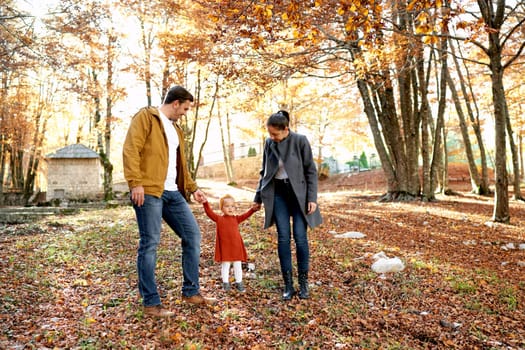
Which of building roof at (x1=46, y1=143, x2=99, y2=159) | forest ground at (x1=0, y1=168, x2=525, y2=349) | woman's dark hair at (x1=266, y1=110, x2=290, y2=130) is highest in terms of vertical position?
building roof at (x1=46, y1=143, x2=99, y2=159)

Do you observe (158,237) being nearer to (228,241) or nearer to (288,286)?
(228,241)

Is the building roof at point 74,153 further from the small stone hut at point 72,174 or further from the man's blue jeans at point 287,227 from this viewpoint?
the man's blue jeans at point 287,227

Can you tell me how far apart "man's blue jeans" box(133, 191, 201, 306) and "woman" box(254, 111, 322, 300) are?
2.72 feet

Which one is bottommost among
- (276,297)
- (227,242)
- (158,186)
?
(276,297)

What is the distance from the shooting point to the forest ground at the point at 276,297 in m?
3.18

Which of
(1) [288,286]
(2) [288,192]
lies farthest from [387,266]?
(2) [288,192]

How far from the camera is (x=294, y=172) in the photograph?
3967 mm

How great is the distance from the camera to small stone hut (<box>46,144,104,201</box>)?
18.6 meters

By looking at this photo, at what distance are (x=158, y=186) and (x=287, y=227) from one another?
1366 mm

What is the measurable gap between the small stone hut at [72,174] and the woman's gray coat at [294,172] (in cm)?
1684

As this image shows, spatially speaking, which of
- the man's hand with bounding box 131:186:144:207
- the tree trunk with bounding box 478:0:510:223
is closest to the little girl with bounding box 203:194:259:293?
the man's hand with bounding box 131:186:144:207

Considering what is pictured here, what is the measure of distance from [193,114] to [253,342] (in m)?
12.2

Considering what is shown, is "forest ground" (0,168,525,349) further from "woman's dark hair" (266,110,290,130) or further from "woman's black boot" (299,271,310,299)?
"woman's dark hair" (266,110,290,130)

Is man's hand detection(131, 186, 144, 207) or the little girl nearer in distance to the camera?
man's hand detection(131, 186, 144, 207)
